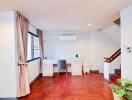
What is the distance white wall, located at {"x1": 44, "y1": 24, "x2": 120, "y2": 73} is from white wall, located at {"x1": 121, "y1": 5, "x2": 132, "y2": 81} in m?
4.31

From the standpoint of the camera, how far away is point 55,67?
26.1 ft

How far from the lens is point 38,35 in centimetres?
722

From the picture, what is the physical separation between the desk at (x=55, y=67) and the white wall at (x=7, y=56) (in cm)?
343

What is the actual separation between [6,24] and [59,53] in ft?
14.7

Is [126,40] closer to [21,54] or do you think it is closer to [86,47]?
[21,54]

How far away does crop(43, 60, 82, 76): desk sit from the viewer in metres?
7.41

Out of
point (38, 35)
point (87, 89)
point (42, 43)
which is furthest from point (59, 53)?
point (87, 89)

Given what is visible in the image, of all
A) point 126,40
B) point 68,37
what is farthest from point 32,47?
point 126,40

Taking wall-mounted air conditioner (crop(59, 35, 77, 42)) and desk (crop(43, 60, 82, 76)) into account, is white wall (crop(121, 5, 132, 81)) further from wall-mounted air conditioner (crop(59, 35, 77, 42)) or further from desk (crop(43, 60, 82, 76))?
wall-mounted air conditioner (crop(59, 35, 77, 42))

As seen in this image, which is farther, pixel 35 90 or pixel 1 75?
pixel 35 90

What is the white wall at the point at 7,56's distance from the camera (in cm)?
389

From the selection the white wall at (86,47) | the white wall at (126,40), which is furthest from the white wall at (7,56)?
the white wall at (86,47)

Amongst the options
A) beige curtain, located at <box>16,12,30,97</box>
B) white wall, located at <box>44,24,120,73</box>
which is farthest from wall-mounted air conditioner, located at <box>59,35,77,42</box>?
beige curtain, located at <box>16,12,30,97</box>

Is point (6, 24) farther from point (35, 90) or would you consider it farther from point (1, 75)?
point (35, 90)
